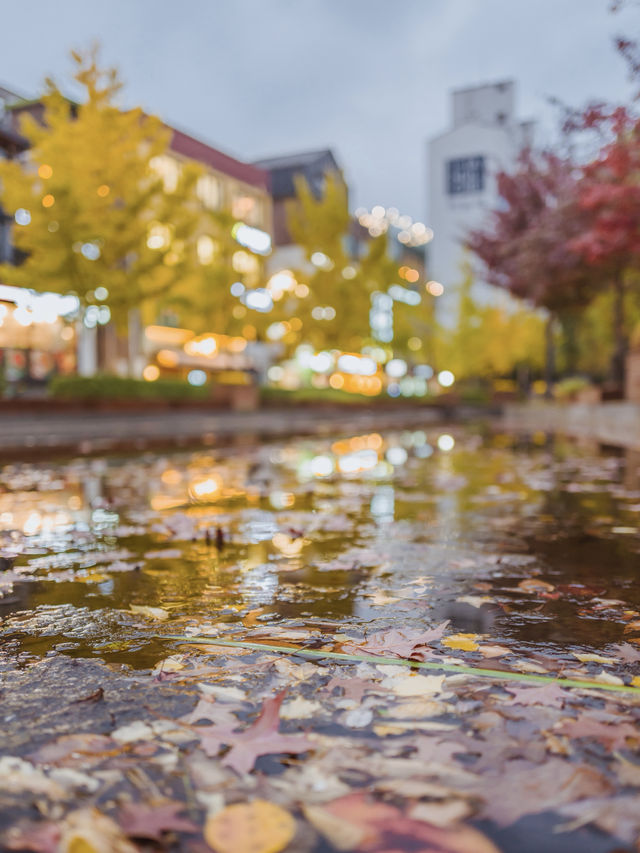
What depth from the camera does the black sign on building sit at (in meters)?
77.8

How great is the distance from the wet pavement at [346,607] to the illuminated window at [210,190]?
39.4 metres

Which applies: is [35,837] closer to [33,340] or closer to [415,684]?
[415,684]

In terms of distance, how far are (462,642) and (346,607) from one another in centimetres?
68

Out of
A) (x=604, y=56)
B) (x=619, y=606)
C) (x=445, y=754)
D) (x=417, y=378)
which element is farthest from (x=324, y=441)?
(x=417, y=378)

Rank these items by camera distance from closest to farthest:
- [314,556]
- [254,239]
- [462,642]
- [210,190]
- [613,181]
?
1. [462,642]
2. [314,556]
3. [613,181]
4. [210,190]
5. [254,239]

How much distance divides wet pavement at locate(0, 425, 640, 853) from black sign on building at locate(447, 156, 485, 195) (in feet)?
247

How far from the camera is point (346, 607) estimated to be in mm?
3365

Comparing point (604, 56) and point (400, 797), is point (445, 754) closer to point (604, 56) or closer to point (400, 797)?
point (400, 797)

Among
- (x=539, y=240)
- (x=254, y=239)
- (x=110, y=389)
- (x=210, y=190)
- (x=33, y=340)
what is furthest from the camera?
(x=254, y=239)

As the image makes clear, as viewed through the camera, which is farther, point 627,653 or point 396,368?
point 396,368

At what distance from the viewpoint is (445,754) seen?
1.90 meters

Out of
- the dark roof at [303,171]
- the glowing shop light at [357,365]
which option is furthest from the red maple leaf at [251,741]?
the glowing shop light at [357,365]

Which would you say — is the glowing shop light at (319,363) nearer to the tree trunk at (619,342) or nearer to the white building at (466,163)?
the white building at (466,163)

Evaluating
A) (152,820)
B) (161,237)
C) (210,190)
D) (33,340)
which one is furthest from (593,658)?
(210,190)
